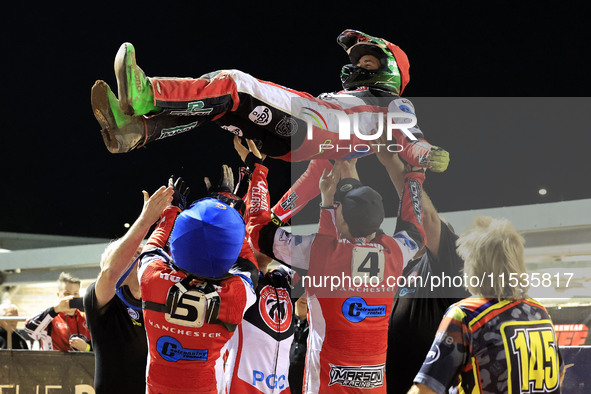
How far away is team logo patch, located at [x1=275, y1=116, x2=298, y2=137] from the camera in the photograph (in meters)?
3.50

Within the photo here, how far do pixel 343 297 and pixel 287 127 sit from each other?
3.15ft

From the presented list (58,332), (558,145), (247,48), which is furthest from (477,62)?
(58,332)

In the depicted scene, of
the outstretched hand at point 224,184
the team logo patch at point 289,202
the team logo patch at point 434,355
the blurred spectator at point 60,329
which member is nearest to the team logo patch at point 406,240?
the team logo patch at point 289,202

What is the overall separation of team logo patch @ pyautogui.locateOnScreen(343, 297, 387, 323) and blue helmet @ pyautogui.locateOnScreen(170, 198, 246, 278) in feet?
2.99

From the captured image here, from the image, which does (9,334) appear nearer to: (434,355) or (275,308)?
(275,308)

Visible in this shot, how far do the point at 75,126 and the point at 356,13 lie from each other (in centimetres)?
774

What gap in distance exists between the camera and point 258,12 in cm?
1278

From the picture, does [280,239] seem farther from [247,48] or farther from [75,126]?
[75,126]

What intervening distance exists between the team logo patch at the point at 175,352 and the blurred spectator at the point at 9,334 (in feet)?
11.8

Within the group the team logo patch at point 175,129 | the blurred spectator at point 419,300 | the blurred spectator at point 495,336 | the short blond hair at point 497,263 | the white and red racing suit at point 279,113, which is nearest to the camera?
the blurred spectator at point 495,336

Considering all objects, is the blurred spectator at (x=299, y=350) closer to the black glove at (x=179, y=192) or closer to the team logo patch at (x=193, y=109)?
the black glove at (x=179, y=192)

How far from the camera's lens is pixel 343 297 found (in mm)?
3520

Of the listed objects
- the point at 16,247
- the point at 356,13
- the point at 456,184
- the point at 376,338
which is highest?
the point at 356,13

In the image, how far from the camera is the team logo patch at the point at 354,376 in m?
3.56
